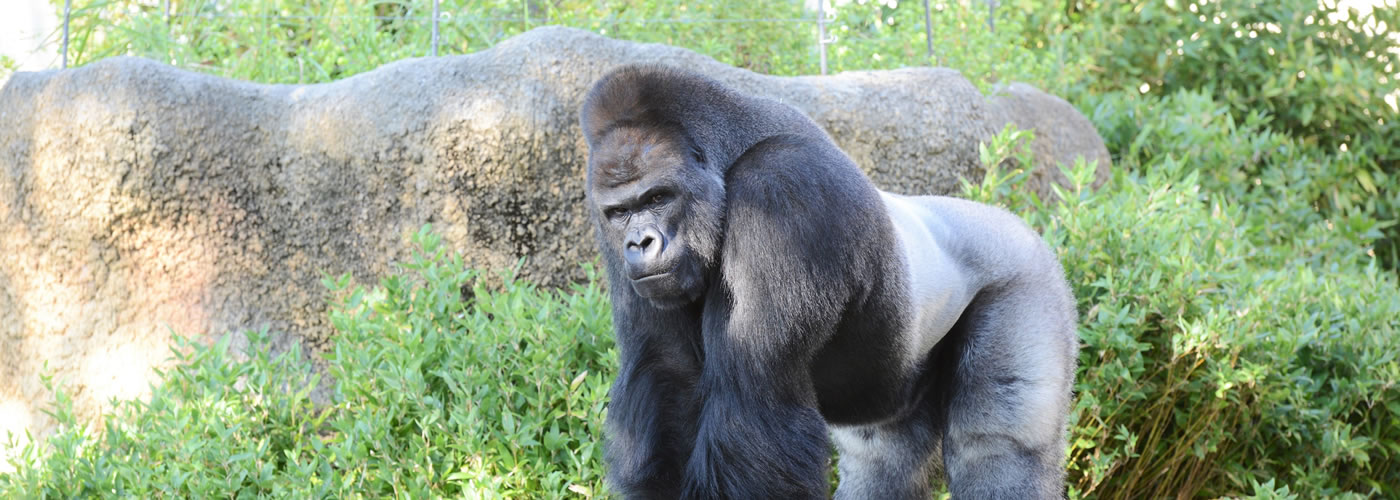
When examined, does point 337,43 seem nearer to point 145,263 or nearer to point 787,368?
point 145,263

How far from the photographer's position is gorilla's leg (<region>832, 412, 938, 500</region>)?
9.95 ft

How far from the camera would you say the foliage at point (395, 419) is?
9.73 feet

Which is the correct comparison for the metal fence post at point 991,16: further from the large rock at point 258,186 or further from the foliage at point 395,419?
the foliage at point 395,419

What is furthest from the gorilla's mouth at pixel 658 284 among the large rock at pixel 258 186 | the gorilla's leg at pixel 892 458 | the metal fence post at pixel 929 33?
the metal fence post at pixel 929 33

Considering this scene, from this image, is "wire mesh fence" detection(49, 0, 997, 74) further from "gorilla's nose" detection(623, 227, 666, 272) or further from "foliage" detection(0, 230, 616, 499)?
"gorilla's nose" detection(623, 227, 666, 272)

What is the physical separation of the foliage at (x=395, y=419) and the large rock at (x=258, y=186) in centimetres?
73

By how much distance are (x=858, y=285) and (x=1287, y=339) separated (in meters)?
1.83

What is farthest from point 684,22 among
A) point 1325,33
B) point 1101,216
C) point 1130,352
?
point 1325,33

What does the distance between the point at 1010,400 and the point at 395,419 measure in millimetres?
1508

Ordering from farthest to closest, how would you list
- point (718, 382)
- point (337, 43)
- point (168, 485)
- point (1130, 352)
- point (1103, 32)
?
1. point (1103, 32)
2. point (337, 43)
3. point (1130, 352)
4. point (168, 485)
5. point (718, 382)

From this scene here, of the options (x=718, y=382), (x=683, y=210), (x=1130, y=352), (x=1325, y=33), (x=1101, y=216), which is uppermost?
(x=683, y=210)

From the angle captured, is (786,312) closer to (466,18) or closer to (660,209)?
(660,209)

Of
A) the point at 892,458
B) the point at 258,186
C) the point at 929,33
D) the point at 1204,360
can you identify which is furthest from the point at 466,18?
the point at 1204,360

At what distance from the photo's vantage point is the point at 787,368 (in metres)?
2.40
